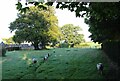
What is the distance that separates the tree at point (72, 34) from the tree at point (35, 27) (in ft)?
140

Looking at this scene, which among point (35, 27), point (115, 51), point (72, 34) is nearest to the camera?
point (115, 51)

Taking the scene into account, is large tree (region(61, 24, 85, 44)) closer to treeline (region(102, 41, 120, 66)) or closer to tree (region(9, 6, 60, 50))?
tree (region(9, 6, 60, 50))

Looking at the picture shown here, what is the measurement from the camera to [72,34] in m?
113

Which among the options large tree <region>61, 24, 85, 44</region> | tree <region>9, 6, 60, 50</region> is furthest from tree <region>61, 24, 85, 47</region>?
tree <region>9, 6, 60, 50</region>

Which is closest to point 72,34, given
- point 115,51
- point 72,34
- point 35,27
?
point 72,34

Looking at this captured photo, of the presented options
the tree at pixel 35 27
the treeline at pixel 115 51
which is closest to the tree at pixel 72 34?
the tree at pixel 35 27

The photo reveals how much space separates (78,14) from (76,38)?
9904cm

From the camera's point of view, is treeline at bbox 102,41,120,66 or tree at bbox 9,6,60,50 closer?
treeline at bbox 102,41,120,66

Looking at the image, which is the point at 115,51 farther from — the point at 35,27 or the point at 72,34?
the point at 72,34

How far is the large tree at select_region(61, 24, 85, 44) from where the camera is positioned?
109 metres

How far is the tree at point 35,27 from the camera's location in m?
61.2

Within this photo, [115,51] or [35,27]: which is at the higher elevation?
[35,27]

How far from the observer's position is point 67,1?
38.2 feet

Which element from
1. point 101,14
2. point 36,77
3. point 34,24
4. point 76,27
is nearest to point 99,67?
point 36,77
